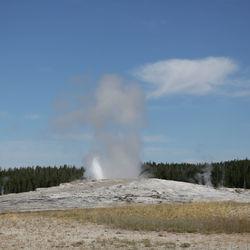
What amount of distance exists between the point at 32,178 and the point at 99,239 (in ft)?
229

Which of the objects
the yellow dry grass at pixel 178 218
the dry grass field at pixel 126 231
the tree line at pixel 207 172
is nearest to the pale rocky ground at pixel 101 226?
the dry grass field at pixel 126 231

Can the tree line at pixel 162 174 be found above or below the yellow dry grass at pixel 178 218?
above

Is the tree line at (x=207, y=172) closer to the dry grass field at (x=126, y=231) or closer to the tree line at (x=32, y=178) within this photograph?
the tree line at (x=32, y=178)

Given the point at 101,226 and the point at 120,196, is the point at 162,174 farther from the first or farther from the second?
the point at 101,226

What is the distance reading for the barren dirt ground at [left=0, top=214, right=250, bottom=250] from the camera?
18.2 metres

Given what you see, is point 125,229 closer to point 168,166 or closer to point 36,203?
point 36,203

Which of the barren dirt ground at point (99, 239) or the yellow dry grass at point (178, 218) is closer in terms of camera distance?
the barren dirt ground at point (99, 239)

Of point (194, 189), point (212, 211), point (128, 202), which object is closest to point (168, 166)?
point (194, 189)

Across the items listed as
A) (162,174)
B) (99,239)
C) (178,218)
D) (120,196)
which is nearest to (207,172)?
(162,174)

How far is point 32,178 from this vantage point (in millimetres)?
86938

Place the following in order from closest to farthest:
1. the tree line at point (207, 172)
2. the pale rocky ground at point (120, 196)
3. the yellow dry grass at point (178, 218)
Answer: the yellow dry grass at point (178, 218), the pale rocky ground at point (120, 196), the tree line at point (207, 172)

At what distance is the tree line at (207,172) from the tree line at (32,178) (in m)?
16.5

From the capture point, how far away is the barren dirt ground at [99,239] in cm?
1823

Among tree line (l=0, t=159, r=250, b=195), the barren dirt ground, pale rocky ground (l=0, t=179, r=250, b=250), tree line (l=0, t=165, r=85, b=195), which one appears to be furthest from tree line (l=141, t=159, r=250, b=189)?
the barren dirt ground
